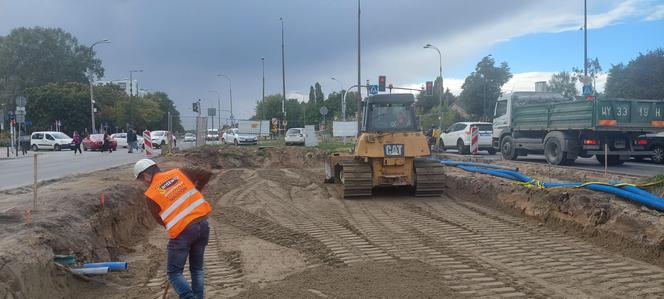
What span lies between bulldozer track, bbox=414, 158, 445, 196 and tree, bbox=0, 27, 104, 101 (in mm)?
78433

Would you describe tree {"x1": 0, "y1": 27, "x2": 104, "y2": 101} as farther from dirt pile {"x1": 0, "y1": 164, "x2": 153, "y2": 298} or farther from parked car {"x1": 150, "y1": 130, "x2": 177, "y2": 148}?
dirt pile {"x1": 0, "y1": 164, "x2": 153, "y2": 298}

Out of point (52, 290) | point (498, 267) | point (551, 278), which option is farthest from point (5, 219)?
point (551, 278)

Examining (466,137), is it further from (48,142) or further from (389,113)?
(48,142)

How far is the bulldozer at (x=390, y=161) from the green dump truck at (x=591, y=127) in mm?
7316

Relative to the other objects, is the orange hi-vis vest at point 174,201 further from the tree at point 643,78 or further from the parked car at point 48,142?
the tree at point 643,78

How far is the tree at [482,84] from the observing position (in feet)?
202

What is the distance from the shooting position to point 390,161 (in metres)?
11.6

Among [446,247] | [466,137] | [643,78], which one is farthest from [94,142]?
[643,78]

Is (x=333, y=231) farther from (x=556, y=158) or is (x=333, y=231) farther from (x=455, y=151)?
(x=455, y=151)

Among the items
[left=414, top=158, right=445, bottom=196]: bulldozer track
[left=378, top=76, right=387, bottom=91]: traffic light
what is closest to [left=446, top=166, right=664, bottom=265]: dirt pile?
[left=414, top=158, right=445, bottom=196]: bulldozer track

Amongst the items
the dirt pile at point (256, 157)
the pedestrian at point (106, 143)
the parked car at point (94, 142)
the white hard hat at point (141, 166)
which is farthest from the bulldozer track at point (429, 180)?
the parked car at point (94, 142)

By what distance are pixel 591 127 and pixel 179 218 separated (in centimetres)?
1503

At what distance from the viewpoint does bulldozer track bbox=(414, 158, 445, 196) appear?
11547 mm

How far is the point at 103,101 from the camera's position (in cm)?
7350
